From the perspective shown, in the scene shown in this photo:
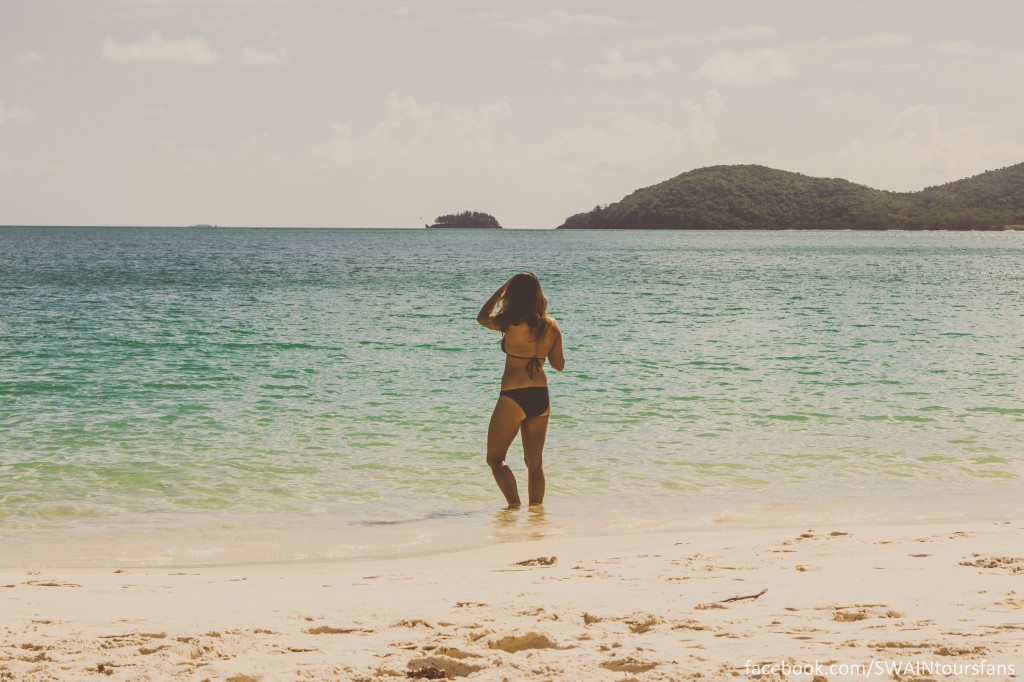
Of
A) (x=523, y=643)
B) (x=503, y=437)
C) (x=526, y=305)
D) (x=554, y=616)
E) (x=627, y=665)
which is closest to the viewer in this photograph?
(x=627, y=665)

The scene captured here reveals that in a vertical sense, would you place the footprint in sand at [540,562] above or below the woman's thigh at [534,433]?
below

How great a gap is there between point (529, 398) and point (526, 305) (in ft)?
2.76

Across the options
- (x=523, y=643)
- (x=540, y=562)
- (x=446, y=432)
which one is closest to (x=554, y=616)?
(x=523, y=643)

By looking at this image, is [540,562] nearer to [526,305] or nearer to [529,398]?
[529,398]

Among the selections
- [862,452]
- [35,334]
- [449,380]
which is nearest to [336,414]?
[449,380]

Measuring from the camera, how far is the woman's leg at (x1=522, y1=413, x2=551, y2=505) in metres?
7.72

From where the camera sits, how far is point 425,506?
8008 millimetres

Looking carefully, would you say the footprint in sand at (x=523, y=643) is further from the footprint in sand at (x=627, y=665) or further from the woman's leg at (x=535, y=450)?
the woman's leg at (x=535, y=450)

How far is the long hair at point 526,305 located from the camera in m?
7.29

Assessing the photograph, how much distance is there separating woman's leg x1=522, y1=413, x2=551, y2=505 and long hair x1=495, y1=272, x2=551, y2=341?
797mm

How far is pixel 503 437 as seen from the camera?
303 inches

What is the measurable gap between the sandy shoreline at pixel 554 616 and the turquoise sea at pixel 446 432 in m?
1.36

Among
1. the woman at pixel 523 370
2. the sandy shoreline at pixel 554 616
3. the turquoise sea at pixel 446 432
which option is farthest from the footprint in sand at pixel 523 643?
the woman at pixel 523 370

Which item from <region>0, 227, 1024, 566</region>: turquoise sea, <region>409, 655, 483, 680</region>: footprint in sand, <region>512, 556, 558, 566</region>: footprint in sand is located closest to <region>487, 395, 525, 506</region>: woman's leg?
<region>0, 227, 1024, 566</region>: turquoise sea
